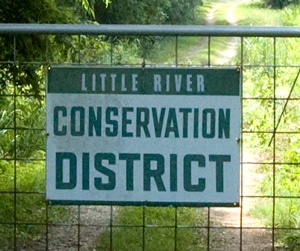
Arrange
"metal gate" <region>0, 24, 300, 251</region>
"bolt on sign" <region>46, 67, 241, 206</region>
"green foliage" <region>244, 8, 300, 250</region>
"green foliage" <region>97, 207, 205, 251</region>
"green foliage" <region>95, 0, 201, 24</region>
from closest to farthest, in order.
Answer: "bolt on sign" <region>46, 67, 241, 206</region> → "metal gate" <region>0, 24, 300, 251</region> → "green foliage" <region>97, 207, 205, 251</region> → "green foliage" <region>244, 8, 300, 250</region> → "green foliage" <region>95, 0, 201, 24</region>

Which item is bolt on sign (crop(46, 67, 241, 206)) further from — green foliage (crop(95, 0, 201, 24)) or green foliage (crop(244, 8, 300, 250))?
green foliage (crop(95, 0, 201, 24))

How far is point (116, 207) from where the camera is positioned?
7297 millimetres

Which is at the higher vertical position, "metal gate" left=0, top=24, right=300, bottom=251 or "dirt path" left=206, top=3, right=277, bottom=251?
"metal gate" left=0, top=24, right=300, bottom=251

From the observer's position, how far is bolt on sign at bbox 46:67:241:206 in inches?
199

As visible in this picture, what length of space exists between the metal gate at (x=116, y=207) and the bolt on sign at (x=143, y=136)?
0.49ft

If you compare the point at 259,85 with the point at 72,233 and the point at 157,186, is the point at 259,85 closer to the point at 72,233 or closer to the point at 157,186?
the point at 72,233

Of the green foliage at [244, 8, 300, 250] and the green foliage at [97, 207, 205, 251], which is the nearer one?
the green foliage at [97, 207, 205, 251]

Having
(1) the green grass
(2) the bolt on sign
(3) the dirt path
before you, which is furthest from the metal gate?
(1) the green grass

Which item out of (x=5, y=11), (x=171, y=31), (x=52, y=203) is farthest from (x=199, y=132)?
(x=5, y=11)

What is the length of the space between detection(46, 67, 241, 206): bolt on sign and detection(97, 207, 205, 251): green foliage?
3.55 feet

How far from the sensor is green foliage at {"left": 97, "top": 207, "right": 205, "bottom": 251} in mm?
6477

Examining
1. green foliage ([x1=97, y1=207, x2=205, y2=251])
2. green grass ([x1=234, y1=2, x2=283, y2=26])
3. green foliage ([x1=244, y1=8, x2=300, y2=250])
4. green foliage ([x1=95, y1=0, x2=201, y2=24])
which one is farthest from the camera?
green grass ([x1=234, y1=2, x2=283, y2=26])

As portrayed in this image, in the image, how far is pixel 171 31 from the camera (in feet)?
16.3

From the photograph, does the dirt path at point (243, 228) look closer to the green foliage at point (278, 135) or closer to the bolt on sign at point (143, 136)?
the green foliage at point (278, 135)
